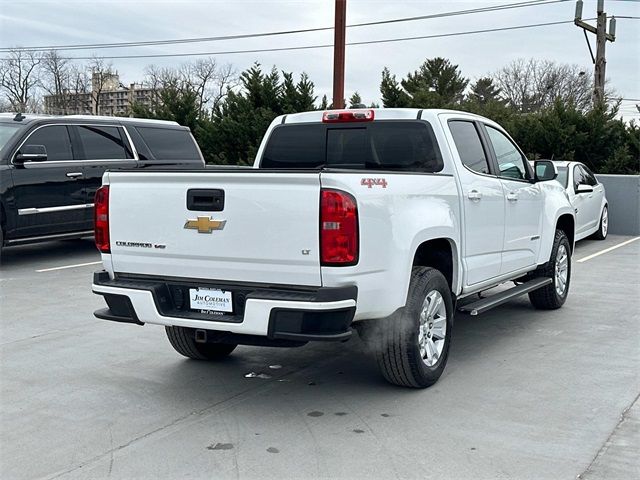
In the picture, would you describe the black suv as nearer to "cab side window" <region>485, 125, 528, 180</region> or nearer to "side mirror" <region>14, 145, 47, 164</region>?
"side mirror" <region>14, 145, 47, 164</region>

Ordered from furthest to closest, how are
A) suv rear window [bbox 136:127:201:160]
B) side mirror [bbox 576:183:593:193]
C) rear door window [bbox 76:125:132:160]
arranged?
side mirror [bbox 576:183:593:193] → suv rear window [bbox 136:127:201:160] → rear door window [bbox 76:125:132:160]

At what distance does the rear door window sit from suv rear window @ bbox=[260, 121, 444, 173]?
581 centimetres

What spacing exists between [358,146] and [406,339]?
1.86m

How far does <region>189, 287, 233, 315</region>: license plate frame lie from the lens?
4.65 meters

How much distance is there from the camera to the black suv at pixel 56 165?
10.3 metres

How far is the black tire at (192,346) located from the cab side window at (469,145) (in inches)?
94.4

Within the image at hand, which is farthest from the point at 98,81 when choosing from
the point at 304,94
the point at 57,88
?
the point at 304,94

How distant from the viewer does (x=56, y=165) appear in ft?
35.6

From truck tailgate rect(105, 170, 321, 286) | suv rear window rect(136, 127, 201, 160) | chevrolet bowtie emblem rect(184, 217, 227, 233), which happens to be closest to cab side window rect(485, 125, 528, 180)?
truck tailgate rect(105, 170, 321, 286)

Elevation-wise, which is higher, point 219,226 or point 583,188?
point 219,226

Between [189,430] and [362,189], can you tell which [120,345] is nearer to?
[189,430]

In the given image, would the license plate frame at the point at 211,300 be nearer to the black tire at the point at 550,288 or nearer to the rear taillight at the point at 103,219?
the rear taillight at the point at 103,219

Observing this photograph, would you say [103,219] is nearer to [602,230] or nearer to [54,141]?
[54,141]

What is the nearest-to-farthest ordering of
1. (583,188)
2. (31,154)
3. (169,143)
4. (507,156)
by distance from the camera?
(507,156)
(31,154)
(169,143)
(583,188)
